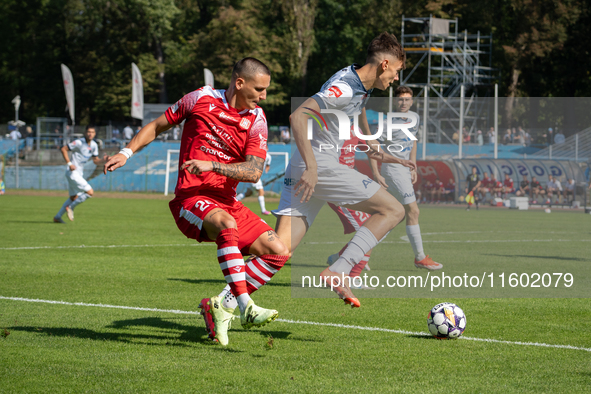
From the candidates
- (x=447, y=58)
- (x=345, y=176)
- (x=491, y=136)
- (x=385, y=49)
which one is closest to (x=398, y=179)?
(x=345, y=176)

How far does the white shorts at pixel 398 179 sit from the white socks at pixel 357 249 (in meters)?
2.19

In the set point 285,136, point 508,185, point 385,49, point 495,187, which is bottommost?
point 285,136

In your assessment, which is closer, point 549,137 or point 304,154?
point 304,154

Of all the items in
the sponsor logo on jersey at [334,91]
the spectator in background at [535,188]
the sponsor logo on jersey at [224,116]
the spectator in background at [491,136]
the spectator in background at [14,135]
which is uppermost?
the sponsor logo on jersey at [334,91]

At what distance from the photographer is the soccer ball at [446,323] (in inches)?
217

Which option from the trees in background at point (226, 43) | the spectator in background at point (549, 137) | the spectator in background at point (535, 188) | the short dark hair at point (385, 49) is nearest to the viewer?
the short dark hair at point (385, 49)

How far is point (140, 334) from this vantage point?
18.2 ft

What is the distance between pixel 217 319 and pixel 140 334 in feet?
2.43

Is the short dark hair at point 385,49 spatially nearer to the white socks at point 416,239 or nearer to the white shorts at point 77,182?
the white socks at point 416,239

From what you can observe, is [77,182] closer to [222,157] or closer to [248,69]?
[222,157]

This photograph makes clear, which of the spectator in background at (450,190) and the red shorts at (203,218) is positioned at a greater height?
the red shorts at (203,218)

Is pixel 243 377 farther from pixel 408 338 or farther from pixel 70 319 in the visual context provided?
pixel 70 319

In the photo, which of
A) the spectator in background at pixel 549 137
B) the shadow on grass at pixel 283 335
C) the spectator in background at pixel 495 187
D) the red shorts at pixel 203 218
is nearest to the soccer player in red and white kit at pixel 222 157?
the red shorts at pixel 203 218

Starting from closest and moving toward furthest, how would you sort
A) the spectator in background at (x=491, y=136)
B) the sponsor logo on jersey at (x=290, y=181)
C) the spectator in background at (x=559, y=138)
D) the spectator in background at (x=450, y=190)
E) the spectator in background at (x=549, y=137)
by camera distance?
the sponsor logo on jersey at (x=290, y=181), the spectator in background at (x=450, y=190), the spectator in background at (x=559, y=138), the spectator in background at (x=549, y=137), the spectator in background at (x=491, y=136)
